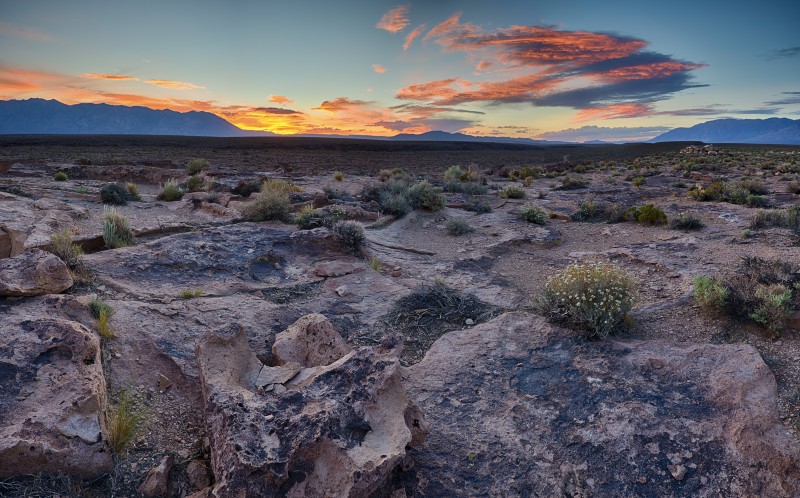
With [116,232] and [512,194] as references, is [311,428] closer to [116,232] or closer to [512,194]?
[116,232]

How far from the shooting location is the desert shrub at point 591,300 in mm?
5312

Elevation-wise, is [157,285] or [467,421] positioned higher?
[157,285]

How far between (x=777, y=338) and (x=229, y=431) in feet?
18.5

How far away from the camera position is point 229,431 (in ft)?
10.2

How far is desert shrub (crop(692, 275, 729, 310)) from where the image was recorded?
560 centimetres

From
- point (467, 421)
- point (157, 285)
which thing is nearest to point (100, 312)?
point (157, 285)

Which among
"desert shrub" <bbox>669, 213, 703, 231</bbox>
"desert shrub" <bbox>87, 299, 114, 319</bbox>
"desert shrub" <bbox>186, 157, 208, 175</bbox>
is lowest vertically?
"desert shrub" <bbox>87, 299, 114, 319</bbox>

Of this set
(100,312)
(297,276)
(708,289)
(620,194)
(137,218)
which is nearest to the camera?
(100,312)

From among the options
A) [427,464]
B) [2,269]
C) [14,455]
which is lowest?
[427,464]

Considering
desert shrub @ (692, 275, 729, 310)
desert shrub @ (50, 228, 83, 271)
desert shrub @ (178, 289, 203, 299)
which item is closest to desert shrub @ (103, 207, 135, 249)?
desert shrub @ (50, 228, 83, 271)

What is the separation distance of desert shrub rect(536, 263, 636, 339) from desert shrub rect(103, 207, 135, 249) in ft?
23.0

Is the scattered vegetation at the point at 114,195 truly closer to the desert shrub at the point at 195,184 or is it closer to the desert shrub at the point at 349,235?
the desert shrub at the point at 195,184

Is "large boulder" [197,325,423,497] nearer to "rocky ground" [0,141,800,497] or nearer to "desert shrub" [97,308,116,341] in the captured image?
"rocky ground" [0,141,800,497]

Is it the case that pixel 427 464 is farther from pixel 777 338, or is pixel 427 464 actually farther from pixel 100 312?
pixel 777 338
